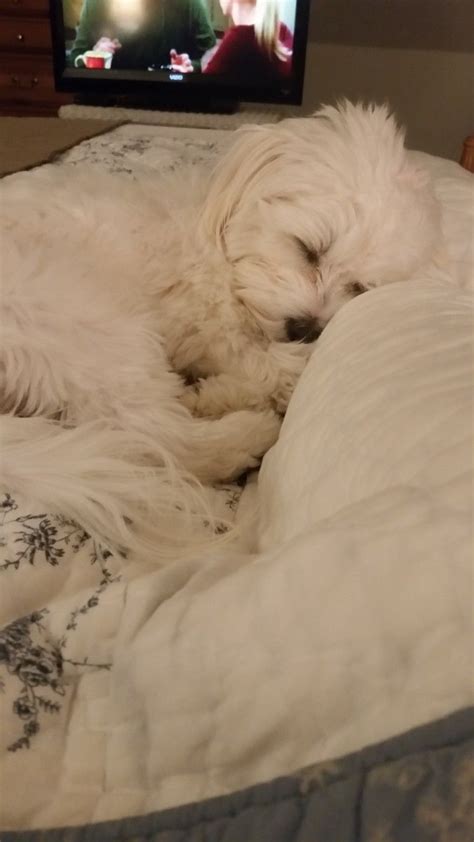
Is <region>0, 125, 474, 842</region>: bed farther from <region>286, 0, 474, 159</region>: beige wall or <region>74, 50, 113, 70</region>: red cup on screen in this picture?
<region>74, 50, 113, 70</region>: red cup on screen

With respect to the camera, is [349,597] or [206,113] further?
[206,113]

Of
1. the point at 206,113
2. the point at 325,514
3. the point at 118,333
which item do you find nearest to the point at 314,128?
the point at 118,333

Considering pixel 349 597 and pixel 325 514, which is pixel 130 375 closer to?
pixel 325 514

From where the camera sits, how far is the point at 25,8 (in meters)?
3.78

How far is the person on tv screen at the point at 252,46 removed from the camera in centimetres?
343

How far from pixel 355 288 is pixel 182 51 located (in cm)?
300

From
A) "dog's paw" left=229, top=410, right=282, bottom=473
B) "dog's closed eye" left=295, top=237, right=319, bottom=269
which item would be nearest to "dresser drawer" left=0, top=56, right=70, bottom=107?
"dog's closed eye" left=295, top=237, right=319, bottom=269

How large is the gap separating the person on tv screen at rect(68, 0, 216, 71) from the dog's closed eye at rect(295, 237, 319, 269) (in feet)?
9.39

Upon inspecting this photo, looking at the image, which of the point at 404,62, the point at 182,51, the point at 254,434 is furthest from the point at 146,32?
the point at 254,434

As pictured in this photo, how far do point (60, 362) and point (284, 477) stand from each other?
1.15 feet

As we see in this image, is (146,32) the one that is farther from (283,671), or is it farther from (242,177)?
(283,671)

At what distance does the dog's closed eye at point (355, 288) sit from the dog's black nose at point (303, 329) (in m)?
0.07

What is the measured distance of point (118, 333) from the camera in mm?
1051

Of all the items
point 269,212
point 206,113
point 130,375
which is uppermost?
point 269,212
